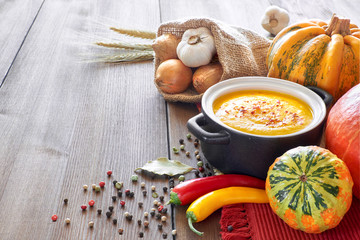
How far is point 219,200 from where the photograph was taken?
1075 mm

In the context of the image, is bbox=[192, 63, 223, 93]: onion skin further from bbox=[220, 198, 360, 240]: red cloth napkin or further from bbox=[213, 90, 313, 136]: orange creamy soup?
bbox=[220, 198, 360, 240]: red cloth napkin

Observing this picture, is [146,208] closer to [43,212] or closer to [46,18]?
[43,212]

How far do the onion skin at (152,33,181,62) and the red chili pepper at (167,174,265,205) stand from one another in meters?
0.60

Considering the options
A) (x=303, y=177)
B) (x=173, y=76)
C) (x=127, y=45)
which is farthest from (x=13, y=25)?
(x=303, y=177)

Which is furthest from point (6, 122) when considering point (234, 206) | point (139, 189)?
point (234, 206)

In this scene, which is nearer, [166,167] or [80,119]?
[166,167]

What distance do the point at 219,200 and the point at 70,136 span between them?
59 cm

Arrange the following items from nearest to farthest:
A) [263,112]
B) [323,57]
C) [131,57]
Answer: [263,112] < [323,57] < [131,57]

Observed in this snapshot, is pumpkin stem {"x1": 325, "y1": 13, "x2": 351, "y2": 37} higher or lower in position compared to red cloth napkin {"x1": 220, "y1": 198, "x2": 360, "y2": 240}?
higher

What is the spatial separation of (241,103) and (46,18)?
58.9 inches

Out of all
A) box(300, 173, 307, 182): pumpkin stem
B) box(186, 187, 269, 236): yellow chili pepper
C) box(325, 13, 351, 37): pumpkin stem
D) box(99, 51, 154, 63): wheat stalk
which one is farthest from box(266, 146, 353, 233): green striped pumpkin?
box(99, 51, 154, 63): wheat stalk

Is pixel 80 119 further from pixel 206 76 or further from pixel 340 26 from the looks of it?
pixel 340 26

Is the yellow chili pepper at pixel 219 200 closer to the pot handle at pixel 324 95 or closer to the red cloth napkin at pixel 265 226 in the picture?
the red cloth napkin at pixel 265 226

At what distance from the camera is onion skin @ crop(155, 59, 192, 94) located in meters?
1.50
